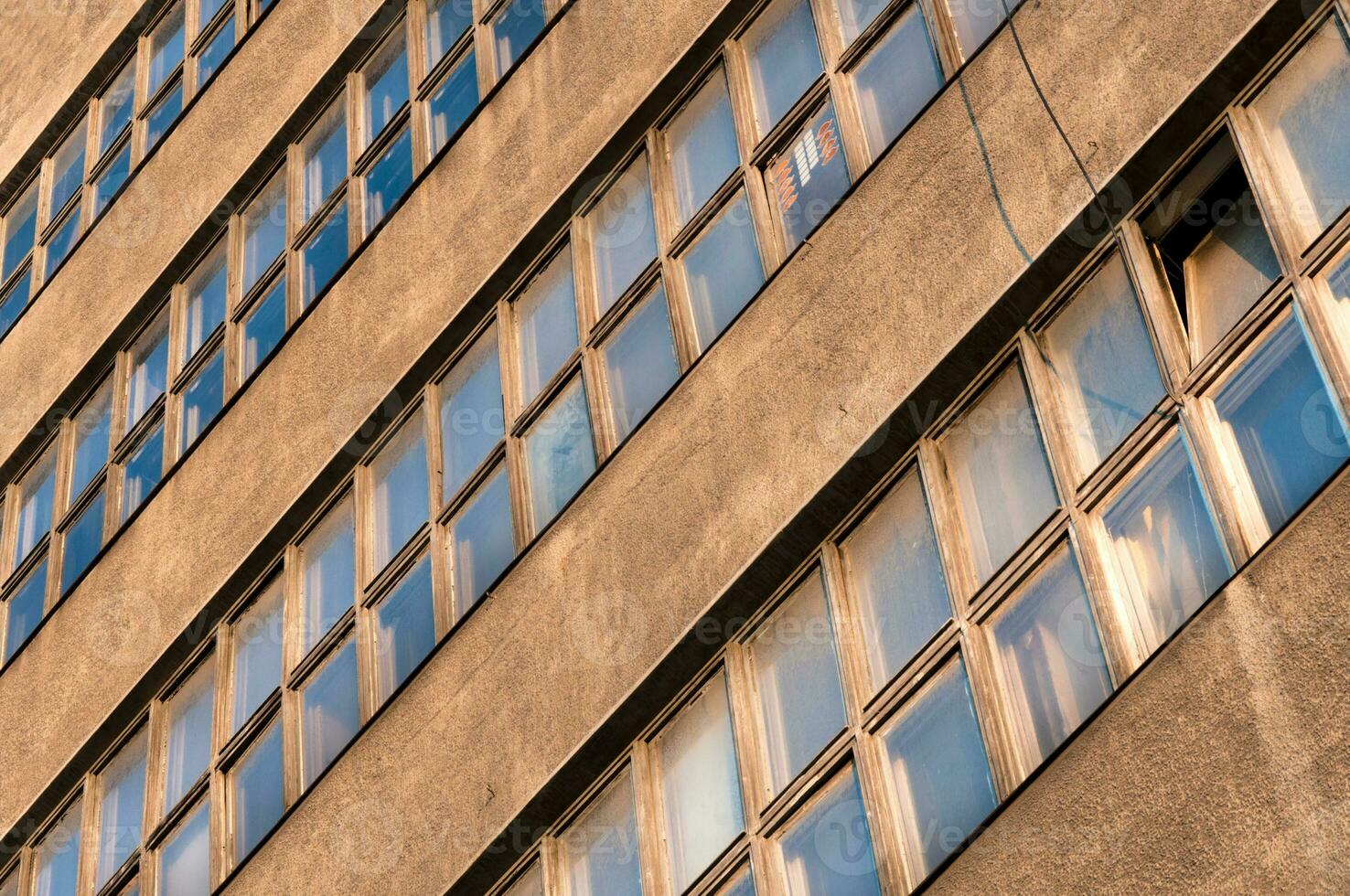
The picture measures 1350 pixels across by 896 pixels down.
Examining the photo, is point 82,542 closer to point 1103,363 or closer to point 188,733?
point 188,733

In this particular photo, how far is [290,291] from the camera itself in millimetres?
16484

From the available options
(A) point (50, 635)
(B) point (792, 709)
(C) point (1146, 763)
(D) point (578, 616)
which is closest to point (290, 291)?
(A) point (50, 635)

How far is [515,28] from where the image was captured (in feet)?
51.4

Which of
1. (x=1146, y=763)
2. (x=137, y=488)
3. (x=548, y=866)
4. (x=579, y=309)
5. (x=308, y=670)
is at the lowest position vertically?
(x=1146, y=763)

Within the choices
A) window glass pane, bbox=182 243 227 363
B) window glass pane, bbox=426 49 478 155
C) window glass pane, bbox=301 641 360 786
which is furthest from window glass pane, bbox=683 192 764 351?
window glass pane, bbox=182 243 227 363

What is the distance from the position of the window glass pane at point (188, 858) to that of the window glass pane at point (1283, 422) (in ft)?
24.8

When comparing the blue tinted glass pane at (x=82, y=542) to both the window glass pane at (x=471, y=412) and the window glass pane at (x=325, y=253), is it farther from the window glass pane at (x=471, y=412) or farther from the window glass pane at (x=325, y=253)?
the window glass pane at (x=471, y=412)

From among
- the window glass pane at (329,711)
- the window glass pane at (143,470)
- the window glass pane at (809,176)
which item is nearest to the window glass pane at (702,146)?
the window glass pane at (809,176)

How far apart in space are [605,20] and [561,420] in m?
3.02

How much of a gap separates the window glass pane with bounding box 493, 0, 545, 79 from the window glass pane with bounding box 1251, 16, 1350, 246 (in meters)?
6.71

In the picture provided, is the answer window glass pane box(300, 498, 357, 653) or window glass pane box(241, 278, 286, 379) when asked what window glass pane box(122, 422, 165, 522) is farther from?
window glass pane box(300, 498, 357, 653)

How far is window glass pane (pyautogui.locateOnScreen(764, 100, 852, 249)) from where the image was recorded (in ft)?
39.9

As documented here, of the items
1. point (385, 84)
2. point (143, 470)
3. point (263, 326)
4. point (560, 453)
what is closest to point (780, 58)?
point (560, 453)

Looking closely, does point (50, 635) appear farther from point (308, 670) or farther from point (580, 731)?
point (580, 731)
